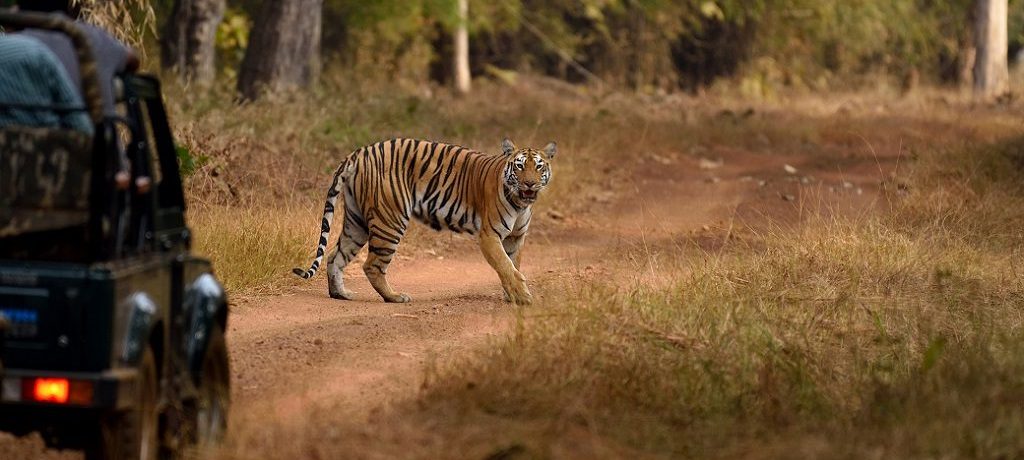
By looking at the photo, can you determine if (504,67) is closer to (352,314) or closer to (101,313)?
(352,314)

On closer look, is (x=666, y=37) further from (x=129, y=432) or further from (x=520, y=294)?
(x=129, y=432)

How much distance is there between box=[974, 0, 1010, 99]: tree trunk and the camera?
1281 inches

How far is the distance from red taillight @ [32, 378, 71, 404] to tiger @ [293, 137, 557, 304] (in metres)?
5.84

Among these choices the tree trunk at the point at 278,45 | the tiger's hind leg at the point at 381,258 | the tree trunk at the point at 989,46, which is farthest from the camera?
the tree trunk at the point at 989,46

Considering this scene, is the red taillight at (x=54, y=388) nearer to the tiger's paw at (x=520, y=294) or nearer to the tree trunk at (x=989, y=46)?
the tiger's paw at (x=520, y=294)

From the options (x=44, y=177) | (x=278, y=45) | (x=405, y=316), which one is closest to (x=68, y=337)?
(x=44, y=177)

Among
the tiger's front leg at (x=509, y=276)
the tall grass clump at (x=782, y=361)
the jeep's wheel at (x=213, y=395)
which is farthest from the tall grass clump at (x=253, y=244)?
the jeep's wheel at (x=213, y=395)

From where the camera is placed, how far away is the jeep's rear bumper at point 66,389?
469 centimetres

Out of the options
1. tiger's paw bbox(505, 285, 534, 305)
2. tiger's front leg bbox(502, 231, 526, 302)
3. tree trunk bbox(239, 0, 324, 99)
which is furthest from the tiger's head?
tree trunk bbox(239, 0, 324, 99)

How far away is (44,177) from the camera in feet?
16.6

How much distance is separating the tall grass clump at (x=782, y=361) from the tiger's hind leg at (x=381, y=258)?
1898 millimetres

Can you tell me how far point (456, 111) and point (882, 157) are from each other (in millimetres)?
6181

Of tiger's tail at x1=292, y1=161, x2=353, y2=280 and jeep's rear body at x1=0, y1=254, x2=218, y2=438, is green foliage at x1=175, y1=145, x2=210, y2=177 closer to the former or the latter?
tiger's tail at x1=292, y1=161, x2=353, y2=280

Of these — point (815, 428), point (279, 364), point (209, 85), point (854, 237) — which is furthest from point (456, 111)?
point (815, 428)
